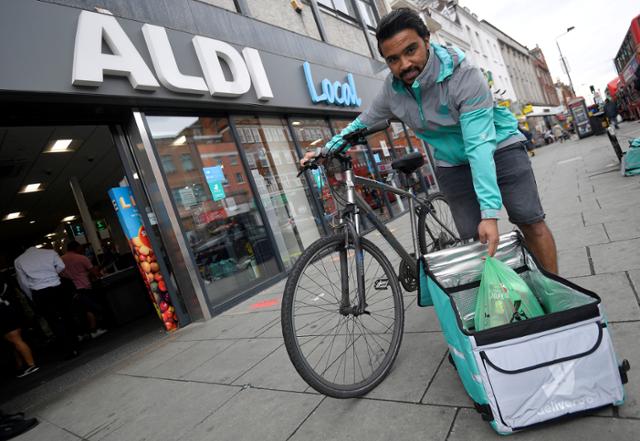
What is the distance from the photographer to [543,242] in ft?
6.38

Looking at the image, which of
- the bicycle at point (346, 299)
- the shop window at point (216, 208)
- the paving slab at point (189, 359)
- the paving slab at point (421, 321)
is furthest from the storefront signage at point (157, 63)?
the paving slab at point (421, 321)

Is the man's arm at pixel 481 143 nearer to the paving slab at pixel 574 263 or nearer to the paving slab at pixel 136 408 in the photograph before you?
the paving slab at pixel 574 263

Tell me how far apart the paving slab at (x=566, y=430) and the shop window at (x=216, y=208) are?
4190mm

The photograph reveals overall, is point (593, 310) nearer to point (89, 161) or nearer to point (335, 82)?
point (335, 82)

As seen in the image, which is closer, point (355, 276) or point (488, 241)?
Result: point (488, 241)

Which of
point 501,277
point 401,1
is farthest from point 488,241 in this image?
point 401,1

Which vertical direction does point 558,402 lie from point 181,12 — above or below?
below

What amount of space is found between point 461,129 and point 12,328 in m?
6.13

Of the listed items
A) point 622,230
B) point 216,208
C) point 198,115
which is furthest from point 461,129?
point 198,115

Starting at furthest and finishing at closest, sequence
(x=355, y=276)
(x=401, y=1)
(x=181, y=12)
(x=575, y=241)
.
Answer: (x=401, y=1) < (x=181, y=12) < (x=575, y=241) < (x=355, y=276)

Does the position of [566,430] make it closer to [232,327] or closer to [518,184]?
[518,184]

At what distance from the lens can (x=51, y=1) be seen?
3840 millimetres

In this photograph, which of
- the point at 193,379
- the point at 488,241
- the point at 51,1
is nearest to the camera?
the point at 488,241

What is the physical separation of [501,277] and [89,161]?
965 centimetres
